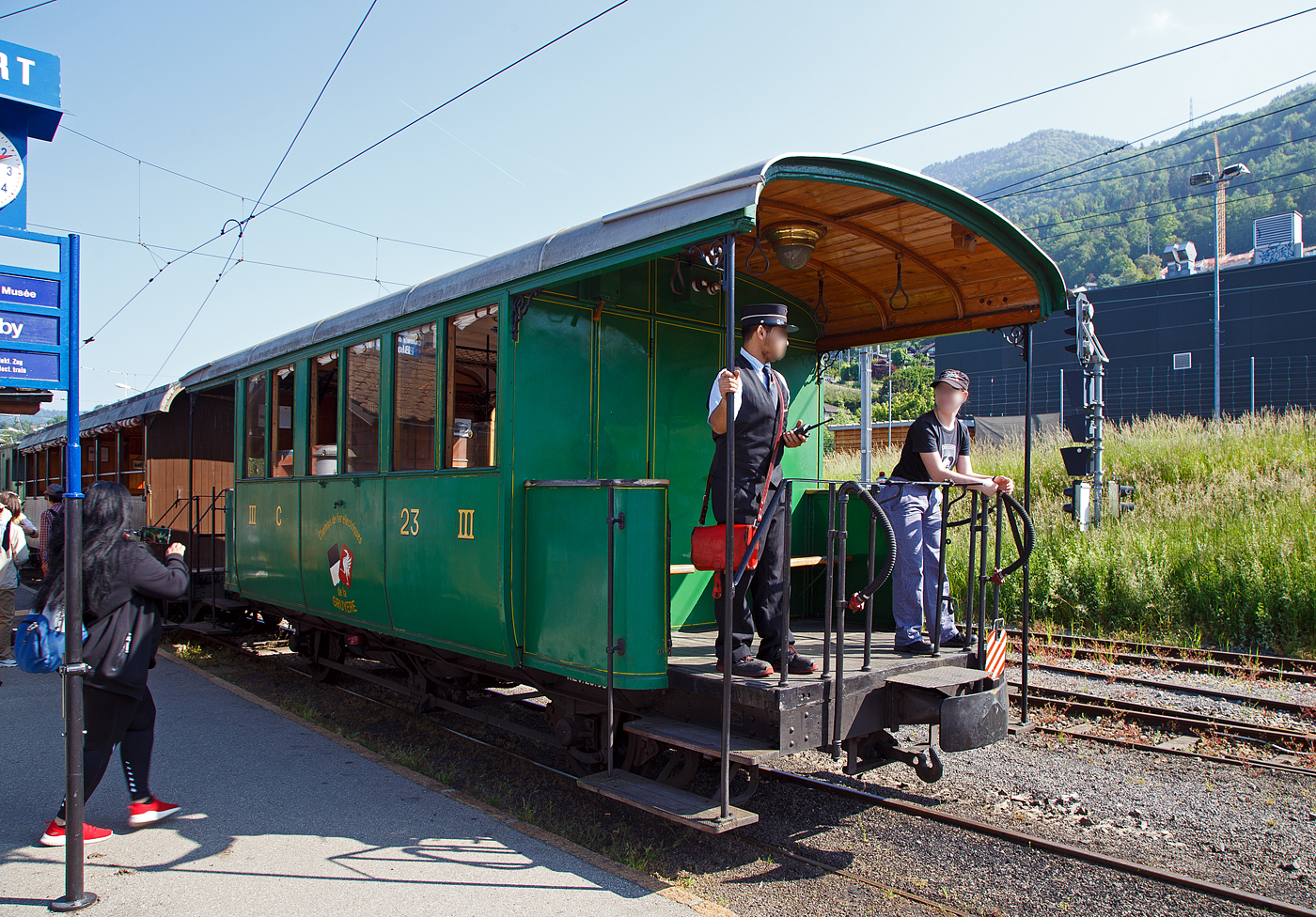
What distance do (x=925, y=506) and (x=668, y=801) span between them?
2.31 metres

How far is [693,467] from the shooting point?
5.77 meters

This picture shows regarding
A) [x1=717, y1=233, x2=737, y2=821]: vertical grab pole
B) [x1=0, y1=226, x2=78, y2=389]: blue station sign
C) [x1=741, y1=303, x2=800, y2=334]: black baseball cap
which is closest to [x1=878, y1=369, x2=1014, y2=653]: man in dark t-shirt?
[x1=741, y1=303, x2=800, y2=334]: black baseball cap

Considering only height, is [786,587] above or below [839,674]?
above

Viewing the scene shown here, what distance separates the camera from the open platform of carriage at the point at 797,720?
12.8 feet

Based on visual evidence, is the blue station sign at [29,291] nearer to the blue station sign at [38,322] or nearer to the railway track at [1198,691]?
the blue station sign at [38,322]

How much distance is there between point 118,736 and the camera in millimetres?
4270

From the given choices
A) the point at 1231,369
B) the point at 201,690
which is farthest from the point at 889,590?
the point at 1231,369

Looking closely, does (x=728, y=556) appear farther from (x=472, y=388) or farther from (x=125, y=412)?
(x=125, y=412)

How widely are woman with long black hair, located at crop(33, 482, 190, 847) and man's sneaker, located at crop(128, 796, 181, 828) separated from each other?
159mm

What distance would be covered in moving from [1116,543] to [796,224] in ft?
27.1

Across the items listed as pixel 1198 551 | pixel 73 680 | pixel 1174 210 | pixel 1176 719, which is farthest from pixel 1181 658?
pixel 1174 210

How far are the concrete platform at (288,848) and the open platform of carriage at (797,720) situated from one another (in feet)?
1.47

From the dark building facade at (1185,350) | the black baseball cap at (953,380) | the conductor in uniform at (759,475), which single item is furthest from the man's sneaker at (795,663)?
the dark building facade at (1185,350)

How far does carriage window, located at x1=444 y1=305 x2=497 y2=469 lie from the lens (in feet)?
17.0
